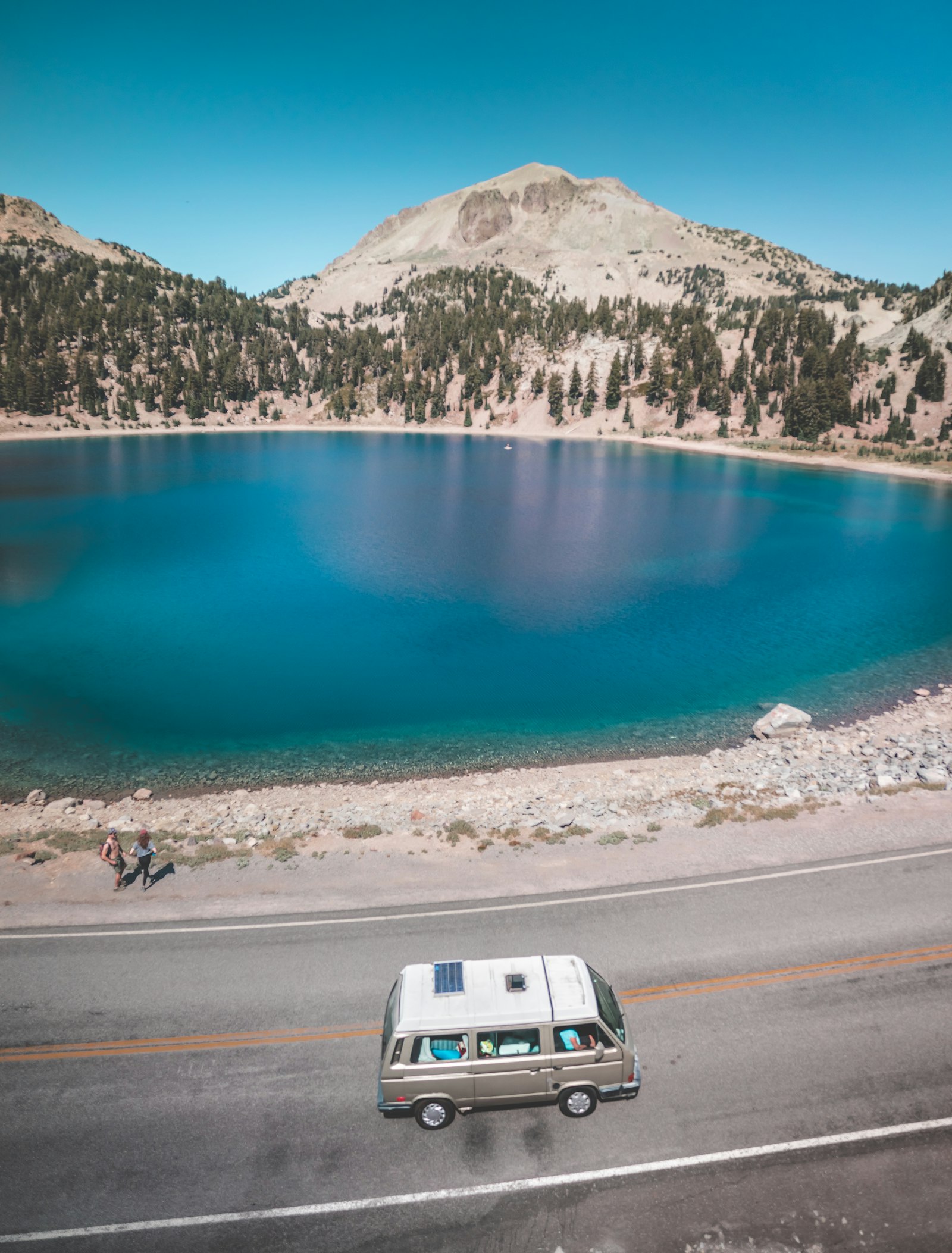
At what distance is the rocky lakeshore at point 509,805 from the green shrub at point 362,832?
0.05 m

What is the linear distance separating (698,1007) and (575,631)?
112 ft

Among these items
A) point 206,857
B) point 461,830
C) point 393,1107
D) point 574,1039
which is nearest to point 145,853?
point 206,857

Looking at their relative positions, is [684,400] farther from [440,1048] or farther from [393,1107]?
[393,1107]

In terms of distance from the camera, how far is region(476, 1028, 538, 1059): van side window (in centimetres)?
1180

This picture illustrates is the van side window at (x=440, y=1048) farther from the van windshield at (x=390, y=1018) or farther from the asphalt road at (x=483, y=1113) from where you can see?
the asphalt road at (x=483, y=1113)

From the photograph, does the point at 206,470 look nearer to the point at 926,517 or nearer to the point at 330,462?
the point at 330,462

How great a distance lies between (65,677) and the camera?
39000mm

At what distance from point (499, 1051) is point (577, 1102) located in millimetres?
2114

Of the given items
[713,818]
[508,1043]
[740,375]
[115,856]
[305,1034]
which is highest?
[740,375]

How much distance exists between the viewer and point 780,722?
32.5m

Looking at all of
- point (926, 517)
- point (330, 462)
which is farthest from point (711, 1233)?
point (330, 462)

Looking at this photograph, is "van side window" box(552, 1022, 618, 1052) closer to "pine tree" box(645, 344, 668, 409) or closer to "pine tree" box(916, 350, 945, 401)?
"pine tree" box(916, 350, 945, 401)

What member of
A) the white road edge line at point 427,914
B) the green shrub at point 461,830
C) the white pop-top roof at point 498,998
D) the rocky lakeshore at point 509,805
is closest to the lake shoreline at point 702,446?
the rocky lakeshore at point 509,805

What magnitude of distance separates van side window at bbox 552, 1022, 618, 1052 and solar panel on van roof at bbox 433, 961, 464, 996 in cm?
203
